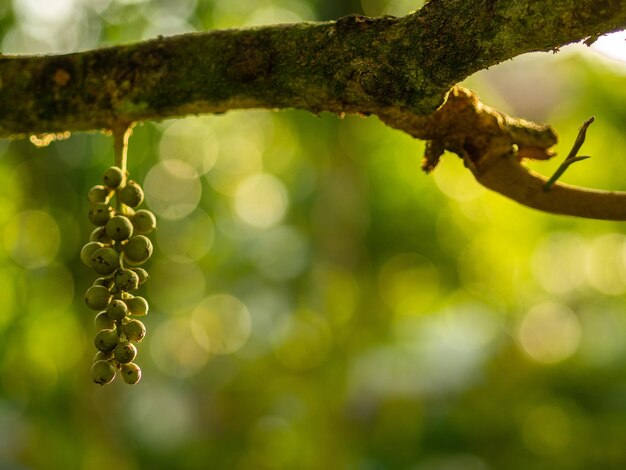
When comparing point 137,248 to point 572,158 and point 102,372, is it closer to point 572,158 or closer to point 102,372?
point 102,372

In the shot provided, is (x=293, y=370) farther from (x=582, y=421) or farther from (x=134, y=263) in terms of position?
(x=134, y=263)

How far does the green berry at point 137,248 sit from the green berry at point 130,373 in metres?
0.17

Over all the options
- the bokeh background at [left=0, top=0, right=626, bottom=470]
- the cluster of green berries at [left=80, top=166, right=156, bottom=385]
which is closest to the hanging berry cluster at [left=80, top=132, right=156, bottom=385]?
the cluster of green berries at [left=80, top=166, right=156, bottom=385]

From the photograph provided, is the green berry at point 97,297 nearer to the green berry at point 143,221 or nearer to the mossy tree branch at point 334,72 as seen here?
the green berry at point 143,221

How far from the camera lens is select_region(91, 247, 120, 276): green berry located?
1.22 m

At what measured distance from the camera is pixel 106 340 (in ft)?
3.91

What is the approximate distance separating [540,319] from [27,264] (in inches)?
271

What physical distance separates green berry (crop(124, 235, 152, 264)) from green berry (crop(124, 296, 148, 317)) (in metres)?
0.06

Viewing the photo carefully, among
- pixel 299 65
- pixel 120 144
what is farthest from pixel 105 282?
pixel 299 65

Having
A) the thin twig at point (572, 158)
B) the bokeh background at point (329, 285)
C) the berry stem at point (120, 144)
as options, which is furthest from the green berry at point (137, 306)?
the bokeh background at point (329, 285)

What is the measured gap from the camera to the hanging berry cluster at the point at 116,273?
1208 mm

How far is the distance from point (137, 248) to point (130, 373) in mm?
194

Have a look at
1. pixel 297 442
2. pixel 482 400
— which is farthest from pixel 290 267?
pixel 482 400

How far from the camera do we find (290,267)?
9930 millimetres
